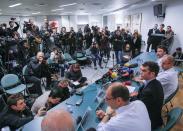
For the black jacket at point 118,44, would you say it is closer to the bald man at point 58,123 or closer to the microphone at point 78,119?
the microphone at point 78,119

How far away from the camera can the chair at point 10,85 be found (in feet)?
12.8

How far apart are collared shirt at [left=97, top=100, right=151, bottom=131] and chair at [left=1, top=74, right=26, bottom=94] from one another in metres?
2.89

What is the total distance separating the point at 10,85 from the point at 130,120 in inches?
127

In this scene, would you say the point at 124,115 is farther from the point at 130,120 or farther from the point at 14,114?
the point at 14,114

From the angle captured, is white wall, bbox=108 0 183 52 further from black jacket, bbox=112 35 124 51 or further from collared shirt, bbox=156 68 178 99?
collared shirt, bbox=156 68 178 99

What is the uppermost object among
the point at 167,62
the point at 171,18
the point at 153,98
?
the point at 171,18

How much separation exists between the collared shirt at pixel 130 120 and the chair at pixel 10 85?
289 cm

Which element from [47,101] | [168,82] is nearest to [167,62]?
[168,82]

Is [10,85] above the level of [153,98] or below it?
below

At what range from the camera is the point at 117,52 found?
7.91 m

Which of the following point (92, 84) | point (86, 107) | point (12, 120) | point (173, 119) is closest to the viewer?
point (173, 119)

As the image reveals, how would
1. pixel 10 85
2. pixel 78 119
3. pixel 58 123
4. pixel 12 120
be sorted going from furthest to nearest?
pixel 10 85 → pixel 12 120 → pixel 78 119 → pixel 58 123

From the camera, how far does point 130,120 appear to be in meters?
1.52

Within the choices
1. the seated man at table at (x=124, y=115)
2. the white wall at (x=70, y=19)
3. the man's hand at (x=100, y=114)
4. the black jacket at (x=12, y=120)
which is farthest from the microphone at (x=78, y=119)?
the white wall at (x=70, y=19)
